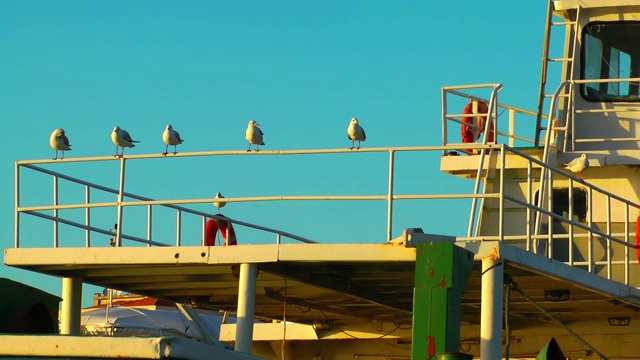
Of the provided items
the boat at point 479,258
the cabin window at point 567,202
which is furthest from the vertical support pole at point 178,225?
the cabin window at point 567,202

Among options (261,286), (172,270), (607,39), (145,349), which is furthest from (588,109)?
(145,349)

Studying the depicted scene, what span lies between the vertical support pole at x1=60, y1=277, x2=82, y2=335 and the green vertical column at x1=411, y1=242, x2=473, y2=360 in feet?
16.0

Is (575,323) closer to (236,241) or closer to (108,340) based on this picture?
(236,241)

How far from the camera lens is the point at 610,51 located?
797 inches

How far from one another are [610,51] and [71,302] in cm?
884

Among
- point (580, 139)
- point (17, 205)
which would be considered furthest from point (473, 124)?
point (17, 205)

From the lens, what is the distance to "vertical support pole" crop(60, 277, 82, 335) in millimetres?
16219

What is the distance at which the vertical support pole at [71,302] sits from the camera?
1622 cm

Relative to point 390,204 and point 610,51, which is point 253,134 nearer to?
point 390,204

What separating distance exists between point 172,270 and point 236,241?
6.61ft

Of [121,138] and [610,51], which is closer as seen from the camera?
[121,138]

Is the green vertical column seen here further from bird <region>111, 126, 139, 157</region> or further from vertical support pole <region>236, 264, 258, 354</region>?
bird <region>111, 126, 139, 157</region>

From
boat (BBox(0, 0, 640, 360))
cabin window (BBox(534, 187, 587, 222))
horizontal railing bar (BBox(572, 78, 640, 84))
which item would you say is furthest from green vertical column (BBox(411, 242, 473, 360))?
horizontal railing bar (BBox(572, 78, 640, 84))

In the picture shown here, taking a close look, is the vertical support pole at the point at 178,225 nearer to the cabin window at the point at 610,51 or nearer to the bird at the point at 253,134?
the bird at the point at 253,134
